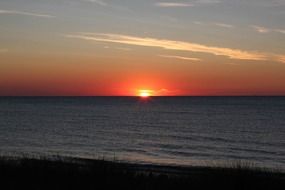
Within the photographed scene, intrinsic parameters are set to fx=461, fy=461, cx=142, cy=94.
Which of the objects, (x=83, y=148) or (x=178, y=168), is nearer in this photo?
(x=178, y=168)

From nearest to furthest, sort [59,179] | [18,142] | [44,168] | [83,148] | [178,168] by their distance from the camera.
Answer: [59,179]
[44,168]
[178,168]
[83,148]
[18,142]

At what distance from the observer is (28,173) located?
1391 cm

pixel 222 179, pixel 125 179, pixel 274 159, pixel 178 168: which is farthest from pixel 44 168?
pixel 274 159

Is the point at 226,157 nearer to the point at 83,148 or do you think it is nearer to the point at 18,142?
the point at 83,148

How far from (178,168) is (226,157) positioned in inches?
397

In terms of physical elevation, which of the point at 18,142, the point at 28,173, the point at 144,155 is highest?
the point at 28,173

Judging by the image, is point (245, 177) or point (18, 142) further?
point (18, 142)

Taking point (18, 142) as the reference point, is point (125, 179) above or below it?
above

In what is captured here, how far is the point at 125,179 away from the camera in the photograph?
1336 cm

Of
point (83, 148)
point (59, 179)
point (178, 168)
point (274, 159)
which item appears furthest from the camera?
point (83, 148)

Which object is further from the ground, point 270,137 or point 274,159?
point 274,159

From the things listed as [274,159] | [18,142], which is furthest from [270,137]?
[18,142]

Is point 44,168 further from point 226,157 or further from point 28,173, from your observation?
point 226,157

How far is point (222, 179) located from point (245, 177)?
25.8 inches
